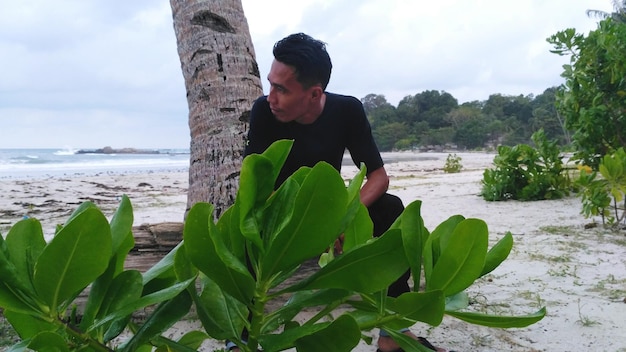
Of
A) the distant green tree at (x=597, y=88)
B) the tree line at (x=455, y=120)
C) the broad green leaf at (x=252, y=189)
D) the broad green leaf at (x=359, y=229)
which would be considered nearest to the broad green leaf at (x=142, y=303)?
the broad green leaf at (x=252, y=189)

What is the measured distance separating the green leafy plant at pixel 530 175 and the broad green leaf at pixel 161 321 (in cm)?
560

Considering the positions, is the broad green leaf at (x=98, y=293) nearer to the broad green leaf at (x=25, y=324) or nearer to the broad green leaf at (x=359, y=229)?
the broad green leaf at (x=25, y=324)

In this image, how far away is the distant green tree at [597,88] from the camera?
4352 mm

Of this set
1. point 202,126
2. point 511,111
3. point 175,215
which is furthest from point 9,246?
point 511,111

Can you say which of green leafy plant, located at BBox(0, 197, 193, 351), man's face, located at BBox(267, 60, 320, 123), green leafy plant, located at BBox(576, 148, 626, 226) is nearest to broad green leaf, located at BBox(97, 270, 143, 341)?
green leafy plant, located at BBox(0, 197, 193, 351)

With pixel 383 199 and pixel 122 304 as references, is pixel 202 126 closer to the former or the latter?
pixel 383 199

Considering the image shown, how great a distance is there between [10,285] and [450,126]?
53730 millimetres

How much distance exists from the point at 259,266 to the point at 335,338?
116 mm

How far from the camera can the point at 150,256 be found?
2066 millimetres

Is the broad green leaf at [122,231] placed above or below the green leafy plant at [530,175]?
above

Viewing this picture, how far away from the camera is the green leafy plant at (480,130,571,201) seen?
566cm

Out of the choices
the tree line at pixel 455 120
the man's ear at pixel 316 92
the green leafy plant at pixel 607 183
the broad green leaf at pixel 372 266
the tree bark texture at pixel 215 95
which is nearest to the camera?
the broad green leaf at pixel 372 266

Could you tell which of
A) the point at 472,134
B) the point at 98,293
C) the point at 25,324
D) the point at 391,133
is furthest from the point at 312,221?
the point at 391,133

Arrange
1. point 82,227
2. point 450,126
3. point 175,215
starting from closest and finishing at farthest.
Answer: point 82,227, point 175,215, point 450,126
